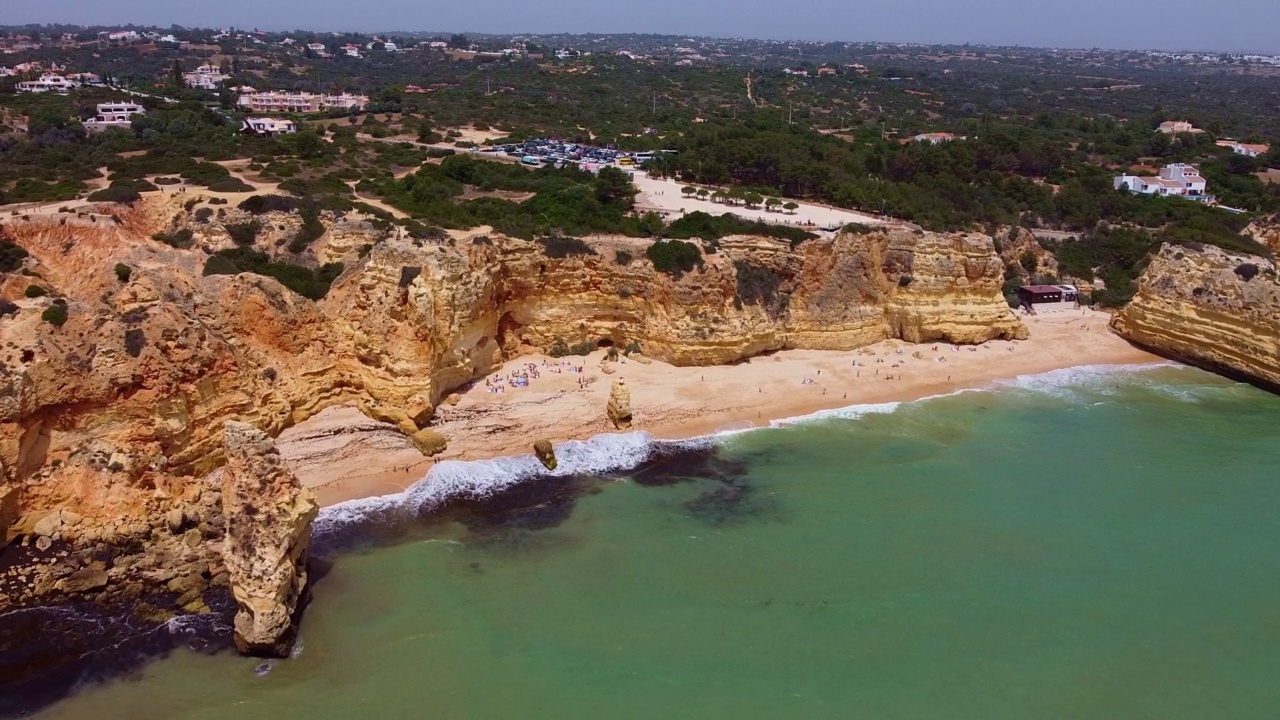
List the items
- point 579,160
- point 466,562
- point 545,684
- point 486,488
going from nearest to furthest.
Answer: point 545,684, point 466,562, point 486,488, point 579,160

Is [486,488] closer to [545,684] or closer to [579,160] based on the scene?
[545,684]

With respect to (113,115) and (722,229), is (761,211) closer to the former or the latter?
(722,229)

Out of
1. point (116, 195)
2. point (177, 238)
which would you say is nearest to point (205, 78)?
point (116, 195)

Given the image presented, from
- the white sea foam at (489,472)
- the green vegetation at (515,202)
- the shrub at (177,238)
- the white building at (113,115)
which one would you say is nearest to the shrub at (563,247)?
the green vegetation at (515,202)

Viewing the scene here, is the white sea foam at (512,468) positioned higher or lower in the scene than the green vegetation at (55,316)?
lower

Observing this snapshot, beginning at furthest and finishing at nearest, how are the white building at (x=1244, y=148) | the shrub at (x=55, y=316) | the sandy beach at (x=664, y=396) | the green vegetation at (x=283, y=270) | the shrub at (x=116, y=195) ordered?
1. the white building at (x=1244, y=148)
2. the shrub at (x=116, y=195)
3. the green vegetation at (x=283, y=270)
4. the sandy beach at (x=664, y=396)
5. the shrub at (x=55, y=316)

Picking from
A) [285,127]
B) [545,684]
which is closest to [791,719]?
[545,684]

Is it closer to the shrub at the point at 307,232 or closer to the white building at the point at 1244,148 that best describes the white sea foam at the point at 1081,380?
the shrub at the point at 307,232
